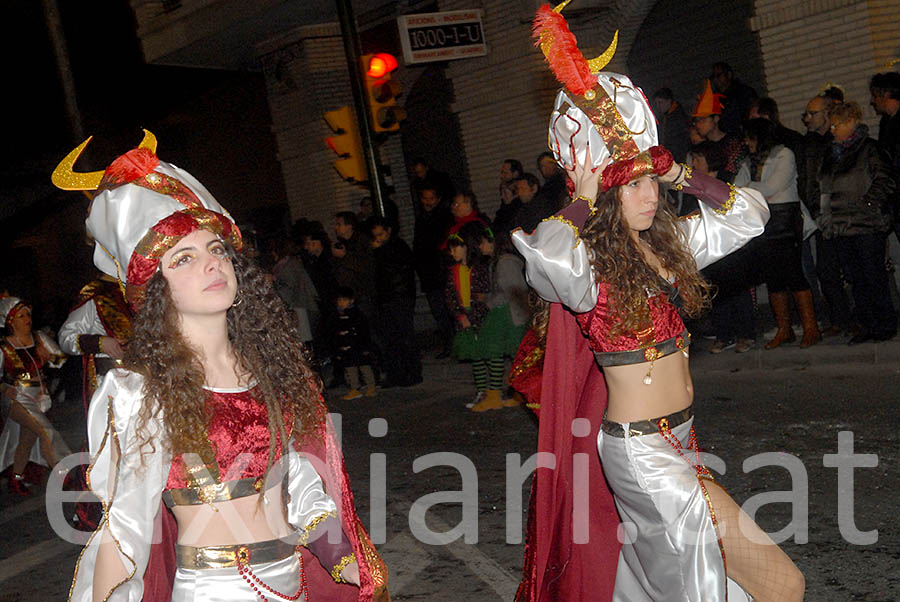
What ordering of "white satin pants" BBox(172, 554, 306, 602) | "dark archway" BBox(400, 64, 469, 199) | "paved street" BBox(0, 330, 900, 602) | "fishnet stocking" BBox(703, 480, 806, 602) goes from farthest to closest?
1. "dark archway" BBox(400, 64, 469, 199)
2. "paved street" BBox(0, 330, 900, 602)
3. "fishnet stocking" BBox(703, 480, 806, 602)
4. "white satin pants" BBox(172, 554, 306, 602)

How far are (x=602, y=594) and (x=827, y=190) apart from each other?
593 cm

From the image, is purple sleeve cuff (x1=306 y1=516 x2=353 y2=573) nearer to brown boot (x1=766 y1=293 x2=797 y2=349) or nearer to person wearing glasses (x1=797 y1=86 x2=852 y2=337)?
brown boot (x1=766 y1=293 x2=797 y2=349)

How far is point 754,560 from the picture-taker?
3.15 meters

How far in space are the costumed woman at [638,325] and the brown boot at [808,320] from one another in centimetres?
525

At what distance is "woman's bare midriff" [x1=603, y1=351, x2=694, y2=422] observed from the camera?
3385 mm

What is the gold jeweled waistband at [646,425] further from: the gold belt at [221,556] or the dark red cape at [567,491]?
the gold belt at [221,556]

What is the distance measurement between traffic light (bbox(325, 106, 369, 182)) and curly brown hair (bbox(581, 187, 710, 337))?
841 centimetres

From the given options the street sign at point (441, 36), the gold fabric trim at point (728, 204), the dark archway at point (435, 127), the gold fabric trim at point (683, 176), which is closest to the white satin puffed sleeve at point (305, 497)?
the gold fabric trim at point (683, 176)

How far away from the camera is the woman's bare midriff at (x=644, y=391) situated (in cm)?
338

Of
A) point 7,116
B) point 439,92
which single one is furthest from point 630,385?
point 7,116

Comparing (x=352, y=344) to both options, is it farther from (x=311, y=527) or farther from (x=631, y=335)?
(x=311, y=527)

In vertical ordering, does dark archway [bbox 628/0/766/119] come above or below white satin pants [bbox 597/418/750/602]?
above

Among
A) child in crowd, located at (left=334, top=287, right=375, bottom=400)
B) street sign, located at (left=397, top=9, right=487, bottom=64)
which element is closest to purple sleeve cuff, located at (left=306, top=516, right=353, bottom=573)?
child in crowd, located at (left=334, top=287, right=375, bottom=400)

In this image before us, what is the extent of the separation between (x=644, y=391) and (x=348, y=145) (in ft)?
29.6
